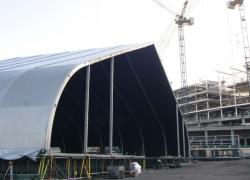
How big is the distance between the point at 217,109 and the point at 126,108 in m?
102

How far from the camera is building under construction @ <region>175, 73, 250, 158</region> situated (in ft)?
358

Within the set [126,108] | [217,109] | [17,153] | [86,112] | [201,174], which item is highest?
[217,109]

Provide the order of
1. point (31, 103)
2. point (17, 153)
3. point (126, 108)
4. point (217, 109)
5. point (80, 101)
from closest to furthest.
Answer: point (17, 153), point (31, 103), point (80, 101), point (126, 108), point (217, 109)

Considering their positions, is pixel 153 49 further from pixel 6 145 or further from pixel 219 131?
pixel 219 131

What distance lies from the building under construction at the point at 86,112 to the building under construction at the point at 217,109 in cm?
6729

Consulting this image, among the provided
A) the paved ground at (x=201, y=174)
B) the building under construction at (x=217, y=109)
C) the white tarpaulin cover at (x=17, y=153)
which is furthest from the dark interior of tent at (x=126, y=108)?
the building under construction at (x=217, y=109)

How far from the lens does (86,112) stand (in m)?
25.0

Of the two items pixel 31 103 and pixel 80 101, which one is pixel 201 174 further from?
pixel 80 101

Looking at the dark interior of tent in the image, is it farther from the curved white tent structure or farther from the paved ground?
the paved ground

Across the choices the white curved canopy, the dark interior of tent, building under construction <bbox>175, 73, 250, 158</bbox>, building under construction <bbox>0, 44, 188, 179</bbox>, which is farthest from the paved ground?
building under construction <bbox>175, 73, 250, 158</bbox>

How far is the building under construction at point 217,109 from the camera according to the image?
109 meters

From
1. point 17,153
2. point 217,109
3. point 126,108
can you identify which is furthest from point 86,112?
point 217,109

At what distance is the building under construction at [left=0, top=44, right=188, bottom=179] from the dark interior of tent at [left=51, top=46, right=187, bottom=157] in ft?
0.29

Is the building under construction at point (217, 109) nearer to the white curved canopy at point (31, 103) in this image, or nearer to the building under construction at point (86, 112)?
the building under construction at point (86, 112)
